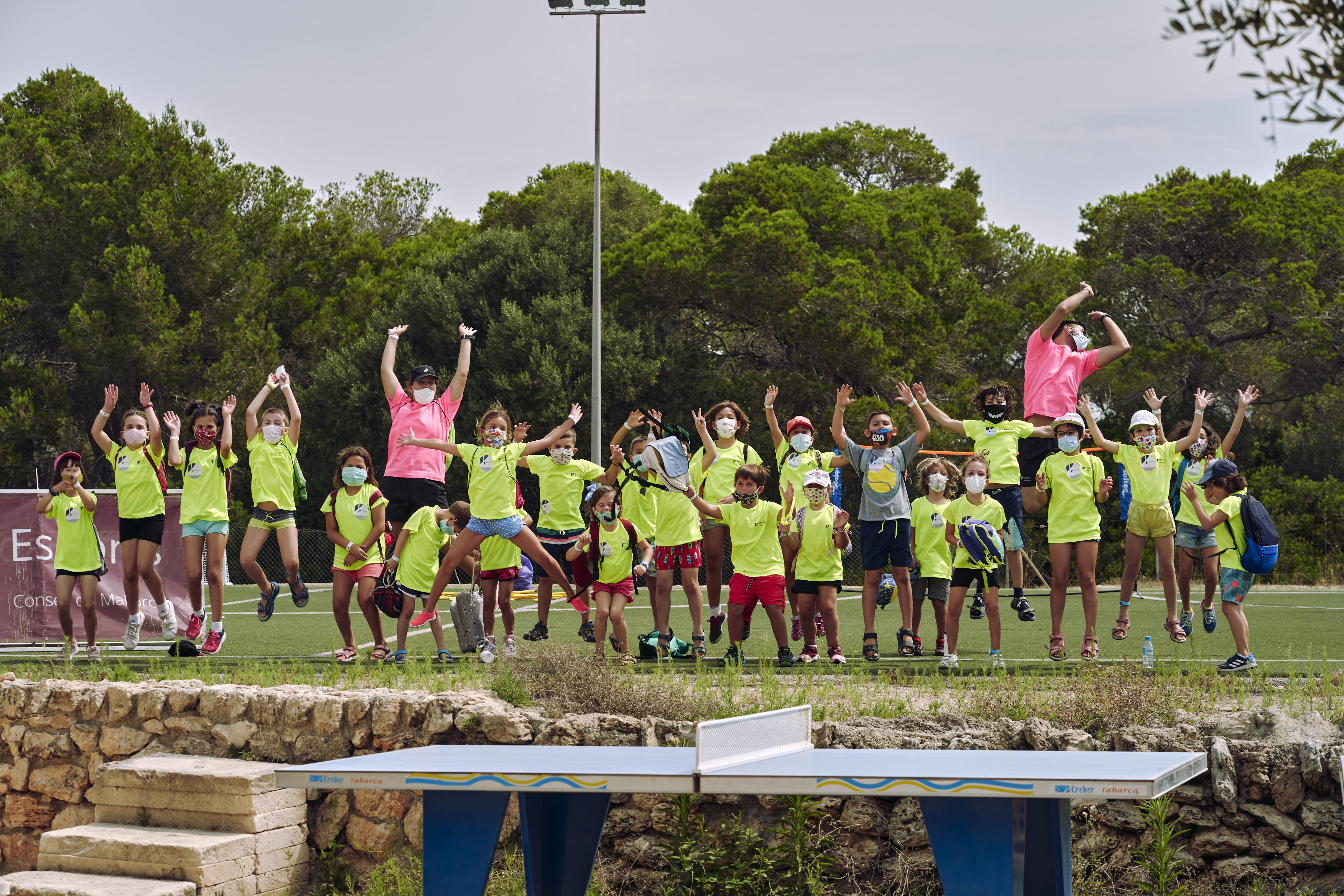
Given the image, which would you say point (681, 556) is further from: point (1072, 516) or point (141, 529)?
point (141, 529)

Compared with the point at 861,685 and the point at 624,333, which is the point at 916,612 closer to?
the point at 861,685

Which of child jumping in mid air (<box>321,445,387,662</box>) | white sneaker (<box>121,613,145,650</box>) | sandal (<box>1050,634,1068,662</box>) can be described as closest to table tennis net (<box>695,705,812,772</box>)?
sandal (<box>1050,634,1068,662</box>)

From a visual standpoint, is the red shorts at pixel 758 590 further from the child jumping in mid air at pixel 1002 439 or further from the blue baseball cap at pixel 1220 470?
the blue baseball cap at pixel 1220 470

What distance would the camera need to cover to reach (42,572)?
418 inches

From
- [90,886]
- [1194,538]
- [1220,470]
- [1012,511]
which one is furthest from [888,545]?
[90,886]

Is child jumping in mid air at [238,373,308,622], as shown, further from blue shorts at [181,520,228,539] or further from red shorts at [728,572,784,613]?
A: red shorts at [728,572,784,613]

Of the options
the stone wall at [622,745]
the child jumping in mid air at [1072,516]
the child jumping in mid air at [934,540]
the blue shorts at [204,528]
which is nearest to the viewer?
the stone wall at [622,745]

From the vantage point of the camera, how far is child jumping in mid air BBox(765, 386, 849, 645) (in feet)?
30.8

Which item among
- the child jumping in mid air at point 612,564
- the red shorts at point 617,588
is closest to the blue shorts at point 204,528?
the child jumping in mid air at point 612,564

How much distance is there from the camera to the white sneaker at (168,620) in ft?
32.9

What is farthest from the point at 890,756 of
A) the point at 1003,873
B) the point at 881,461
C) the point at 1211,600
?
the point at 1211,600

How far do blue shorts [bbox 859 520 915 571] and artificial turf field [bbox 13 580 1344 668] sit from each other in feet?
2.31

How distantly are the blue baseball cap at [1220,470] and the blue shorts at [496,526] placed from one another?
4.73 metres

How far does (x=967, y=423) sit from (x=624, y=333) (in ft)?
63.6
